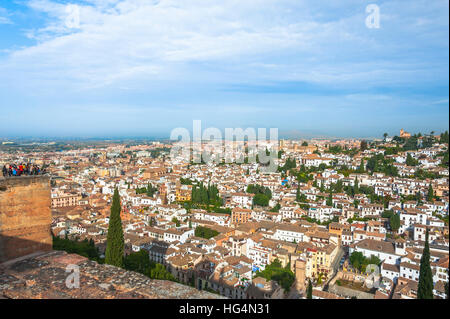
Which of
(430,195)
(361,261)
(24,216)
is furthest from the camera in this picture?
(430,195)

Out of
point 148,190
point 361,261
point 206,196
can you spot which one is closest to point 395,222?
point 361,261

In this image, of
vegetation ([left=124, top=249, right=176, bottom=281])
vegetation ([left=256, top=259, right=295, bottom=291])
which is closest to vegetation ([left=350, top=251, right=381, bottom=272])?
vegetation ([left=256, top=259, right=295, bottom=291])

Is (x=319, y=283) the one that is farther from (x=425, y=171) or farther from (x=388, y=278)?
(x=425, y=171)

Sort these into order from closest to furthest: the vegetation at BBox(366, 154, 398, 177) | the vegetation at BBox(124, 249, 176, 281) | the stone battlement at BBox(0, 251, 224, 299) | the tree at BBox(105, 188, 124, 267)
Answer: the stone battlement at BBox(0, 251, 224, 299) → the tree at BBox(105, 188, 124, 267) → the vegetation at BBox(124, 249, 176, 281) → the vegetation at BBox(366, 154, 398, 177)

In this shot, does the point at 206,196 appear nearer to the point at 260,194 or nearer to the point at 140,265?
the point at 260,194

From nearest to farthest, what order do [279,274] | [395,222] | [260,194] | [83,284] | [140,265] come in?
[83,284], [140,265], [279,274], [395,222], [260,194]

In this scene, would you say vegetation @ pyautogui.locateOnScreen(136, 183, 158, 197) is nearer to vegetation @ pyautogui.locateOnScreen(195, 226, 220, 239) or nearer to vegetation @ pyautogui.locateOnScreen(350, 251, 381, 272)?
vegetation @ pyautogui.locateOnScreen(195, 226, 220, 239)

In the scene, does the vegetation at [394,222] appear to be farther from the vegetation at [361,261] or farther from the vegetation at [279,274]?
the vegetation at [279,274]

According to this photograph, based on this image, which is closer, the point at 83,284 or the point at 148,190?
the point at 83,284
